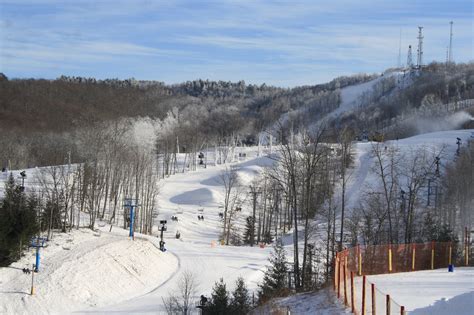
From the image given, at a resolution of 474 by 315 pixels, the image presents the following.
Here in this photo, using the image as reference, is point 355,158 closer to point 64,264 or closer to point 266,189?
point 266,189

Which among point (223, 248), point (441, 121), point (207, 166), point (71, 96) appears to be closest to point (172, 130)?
point (71, 96)

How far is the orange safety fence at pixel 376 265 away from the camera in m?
14.7

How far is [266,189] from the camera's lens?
3063 inches

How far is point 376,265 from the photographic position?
73.3 ft

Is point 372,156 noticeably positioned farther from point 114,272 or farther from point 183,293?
point 183,293

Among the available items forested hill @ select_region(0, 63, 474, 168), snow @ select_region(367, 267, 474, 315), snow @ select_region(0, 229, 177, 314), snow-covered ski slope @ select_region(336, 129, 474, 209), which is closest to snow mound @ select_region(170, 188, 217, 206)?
forested hill @ select_region(0, 63, 474, 168)

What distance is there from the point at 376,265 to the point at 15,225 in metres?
21.1

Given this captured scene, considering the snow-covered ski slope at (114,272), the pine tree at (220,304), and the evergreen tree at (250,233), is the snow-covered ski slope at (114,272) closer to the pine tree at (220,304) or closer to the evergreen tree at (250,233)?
the pine tree at (220,304)

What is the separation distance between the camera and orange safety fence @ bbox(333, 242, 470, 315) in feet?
48.2

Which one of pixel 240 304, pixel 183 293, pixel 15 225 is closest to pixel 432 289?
pixel 240 304

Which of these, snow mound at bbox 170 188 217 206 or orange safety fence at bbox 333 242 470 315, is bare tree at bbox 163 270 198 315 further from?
snow mound at bbox 170 188 217 206

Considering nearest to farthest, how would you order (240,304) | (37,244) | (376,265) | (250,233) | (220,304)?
(220,304), (240,304), (376,265), (37,244), (250,233)

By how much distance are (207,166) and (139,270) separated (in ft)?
253

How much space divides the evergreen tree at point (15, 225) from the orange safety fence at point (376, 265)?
64.0 feet
